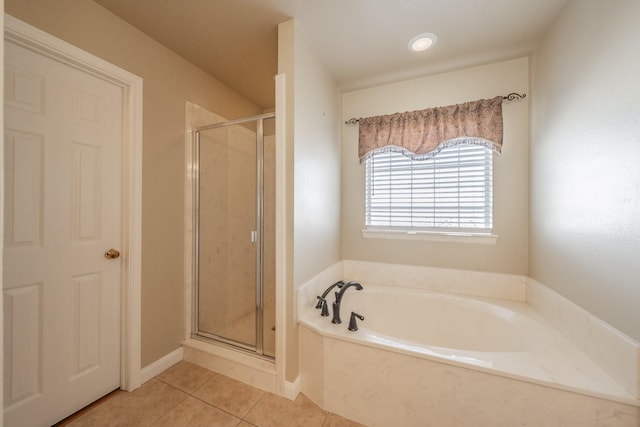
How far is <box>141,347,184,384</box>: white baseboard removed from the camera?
1732mm

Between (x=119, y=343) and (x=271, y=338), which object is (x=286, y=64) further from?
(x=119, y=343)

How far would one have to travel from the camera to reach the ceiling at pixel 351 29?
4.99 ft

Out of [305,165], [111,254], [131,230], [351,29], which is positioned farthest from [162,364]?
[351,29]

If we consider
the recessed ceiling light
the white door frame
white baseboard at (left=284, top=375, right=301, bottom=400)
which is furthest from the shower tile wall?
the recessed ceiling light

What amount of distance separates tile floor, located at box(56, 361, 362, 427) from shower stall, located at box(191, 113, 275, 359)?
28 centimetres

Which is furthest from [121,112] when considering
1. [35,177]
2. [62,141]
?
[35,177]

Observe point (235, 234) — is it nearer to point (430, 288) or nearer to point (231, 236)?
point (231, 236)

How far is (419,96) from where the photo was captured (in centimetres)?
224

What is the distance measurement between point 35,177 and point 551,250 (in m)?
3.00

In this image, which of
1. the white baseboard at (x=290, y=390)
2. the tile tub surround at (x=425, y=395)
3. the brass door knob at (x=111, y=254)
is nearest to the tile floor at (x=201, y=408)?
the white baseboard at (x=290, y=390)

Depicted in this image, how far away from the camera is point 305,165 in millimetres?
1763

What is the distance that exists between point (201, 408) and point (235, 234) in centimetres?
124

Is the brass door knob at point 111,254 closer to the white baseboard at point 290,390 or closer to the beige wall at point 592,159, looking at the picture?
the white baseboard at point 290,390

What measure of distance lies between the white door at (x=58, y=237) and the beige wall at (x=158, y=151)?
17cm
